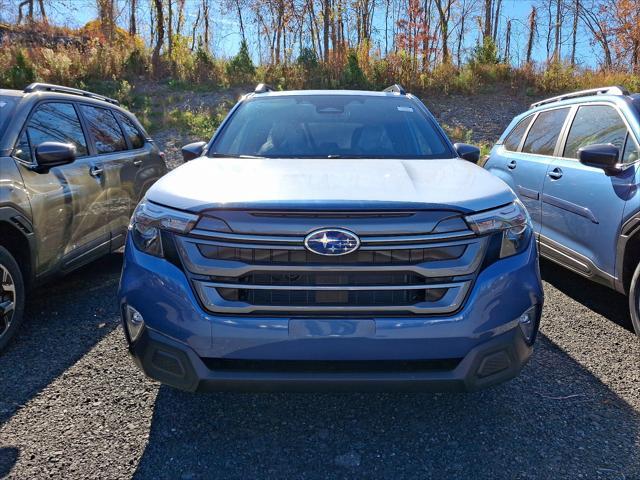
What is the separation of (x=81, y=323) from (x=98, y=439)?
1.66 meters

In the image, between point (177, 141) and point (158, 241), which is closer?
point (158, 241)

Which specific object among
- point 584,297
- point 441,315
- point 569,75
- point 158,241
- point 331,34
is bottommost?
point 584,297

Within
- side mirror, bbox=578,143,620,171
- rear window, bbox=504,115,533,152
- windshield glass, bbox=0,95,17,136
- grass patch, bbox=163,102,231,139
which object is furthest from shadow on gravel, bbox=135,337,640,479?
grass patch, bbox=163,102,231,139

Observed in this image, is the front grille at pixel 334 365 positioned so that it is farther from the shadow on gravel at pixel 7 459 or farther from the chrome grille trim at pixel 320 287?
the shadow on gravel at pixel 7 459

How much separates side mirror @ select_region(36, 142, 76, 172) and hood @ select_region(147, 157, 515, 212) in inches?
51.3

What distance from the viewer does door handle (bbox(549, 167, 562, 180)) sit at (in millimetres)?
4616

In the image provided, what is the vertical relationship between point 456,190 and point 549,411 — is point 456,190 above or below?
above

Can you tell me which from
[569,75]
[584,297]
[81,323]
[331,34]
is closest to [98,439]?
[81,323]

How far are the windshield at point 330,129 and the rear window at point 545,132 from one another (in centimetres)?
175

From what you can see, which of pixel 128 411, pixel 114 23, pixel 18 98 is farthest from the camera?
pixel 114 23

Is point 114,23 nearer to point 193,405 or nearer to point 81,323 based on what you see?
point 81,323

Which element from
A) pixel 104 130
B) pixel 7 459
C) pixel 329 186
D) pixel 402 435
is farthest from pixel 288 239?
pixel 104 130

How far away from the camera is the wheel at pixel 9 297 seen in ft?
11.2

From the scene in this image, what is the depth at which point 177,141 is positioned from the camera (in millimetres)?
13172
